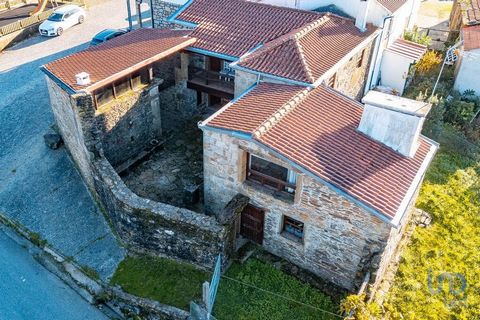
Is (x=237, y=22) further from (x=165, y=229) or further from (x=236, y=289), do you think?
(x=236, y=289)

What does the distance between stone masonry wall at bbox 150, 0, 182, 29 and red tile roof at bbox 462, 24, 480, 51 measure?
17.1m

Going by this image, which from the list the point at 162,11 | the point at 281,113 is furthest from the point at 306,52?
the point at 162,11

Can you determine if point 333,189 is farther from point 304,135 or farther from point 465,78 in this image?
point 465,78

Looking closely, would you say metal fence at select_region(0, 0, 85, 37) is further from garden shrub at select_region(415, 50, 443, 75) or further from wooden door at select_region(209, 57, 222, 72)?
garden shrub at select_region(415, 50, 443, 75)

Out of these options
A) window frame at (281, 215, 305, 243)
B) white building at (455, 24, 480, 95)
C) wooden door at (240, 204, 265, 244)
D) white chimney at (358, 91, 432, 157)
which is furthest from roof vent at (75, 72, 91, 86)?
white building at (455, 24, 480, 95)

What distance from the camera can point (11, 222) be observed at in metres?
19.1

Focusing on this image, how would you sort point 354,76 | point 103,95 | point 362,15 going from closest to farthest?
1. point 103,95
2. point 362,15
3. point 354,76

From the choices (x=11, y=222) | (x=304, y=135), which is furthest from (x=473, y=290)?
(x=11, y=222)

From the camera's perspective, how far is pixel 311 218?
15352mm

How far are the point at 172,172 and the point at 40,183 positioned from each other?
6.40 metres

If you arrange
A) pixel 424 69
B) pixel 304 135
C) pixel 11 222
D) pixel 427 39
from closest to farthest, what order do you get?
pixel 304 135 < pixel 11 222 < pixel 424 69 < pixel 427 39

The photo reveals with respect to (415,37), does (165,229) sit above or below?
below

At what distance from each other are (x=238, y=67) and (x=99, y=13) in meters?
24.1

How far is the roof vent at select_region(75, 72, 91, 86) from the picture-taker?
17.4 meters
